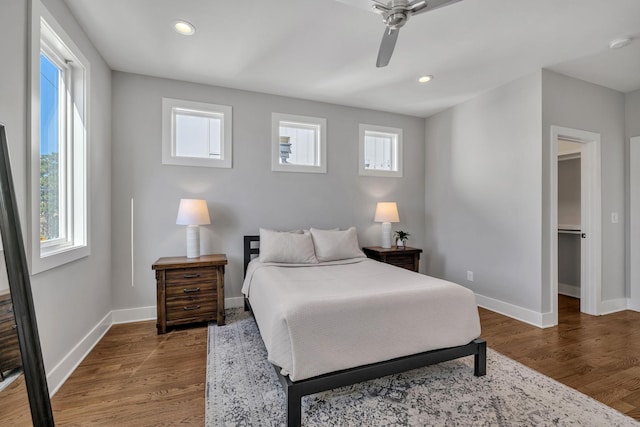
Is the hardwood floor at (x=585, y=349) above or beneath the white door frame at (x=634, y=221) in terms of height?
beneath

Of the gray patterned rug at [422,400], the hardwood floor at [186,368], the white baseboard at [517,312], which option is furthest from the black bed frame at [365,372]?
the white baseboard at [517,312]

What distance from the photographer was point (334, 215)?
4.18m

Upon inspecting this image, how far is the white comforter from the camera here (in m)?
1.73

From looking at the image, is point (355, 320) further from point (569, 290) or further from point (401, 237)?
point (569, 290)

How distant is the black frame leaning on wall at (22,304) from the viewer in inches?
50.0

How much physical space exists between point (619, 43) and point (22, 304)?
4.67m

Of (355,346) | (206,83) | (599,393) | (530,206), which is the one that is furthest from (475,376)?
(206,83)

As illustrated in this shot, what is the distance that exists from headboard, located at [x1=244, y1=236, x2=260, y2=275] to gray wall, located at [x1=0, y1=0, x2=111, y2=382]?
4.72ft

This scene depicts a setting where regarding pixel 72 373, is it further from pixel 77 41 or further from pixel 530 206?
pixel 530 206

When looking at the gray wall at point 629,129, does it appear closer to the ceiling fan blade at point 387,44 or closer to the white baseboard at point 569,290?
the white baseboard at point 569,290

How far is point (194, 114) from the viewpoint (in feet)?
11.8

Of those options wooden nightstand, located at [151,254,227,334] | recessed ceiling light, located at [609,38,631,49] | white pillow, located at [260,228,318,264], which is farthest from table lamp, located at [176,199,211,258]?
recessed ceiling light, located at [609,38,631,49]

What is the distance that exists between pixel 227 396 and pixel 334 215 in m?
2.67

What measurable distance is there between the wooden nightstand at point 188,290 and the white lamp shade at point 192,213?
41 centimetres
